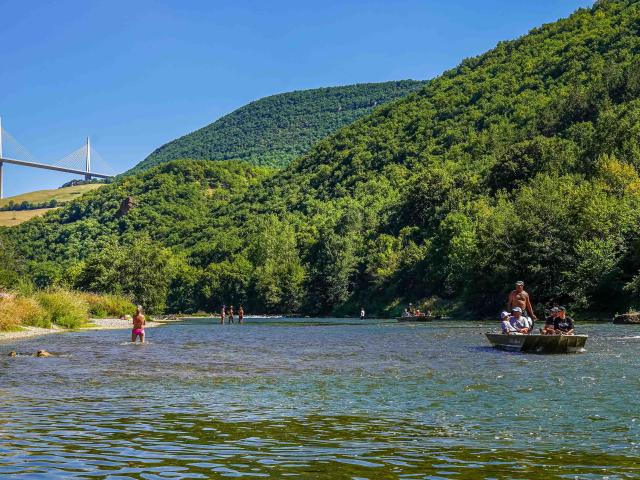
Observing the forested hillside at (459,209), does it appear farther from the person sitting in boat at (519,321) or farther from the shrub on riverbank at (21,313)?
the shrub on riverbank at (21,313)

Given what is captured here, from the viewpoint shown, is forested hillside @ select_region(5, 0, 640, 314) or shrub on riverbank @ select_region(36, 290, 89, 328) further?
forested hillside @ select_region(5, 0, 640, 314)

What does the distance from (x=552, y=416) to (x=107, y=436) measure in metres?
9.35

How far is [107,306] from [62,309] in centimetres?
2237

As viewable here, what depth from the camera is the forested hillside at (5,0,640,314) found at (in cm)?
8294

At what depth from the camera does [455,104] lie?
6604 inches

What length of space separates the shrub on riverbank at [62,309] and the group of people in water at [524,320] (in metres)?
38.3

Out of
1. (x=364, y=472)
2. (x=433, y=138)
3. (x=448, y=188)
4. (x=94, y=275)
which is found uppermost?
(x=433, y=138)

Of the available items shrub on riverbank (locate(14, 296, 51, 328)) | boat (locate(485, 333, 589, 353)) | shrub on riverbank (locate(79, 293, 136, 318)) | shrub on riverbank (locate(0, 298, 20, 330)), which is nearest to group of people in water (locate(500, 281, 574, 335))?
boat (locate(485, 333, 589, 353))

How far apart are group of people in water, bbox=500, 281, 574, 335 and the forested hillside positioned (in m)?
32.4

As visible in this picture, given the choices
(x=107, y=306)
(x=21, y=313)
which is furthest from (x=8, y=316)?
(x=107, y=306)

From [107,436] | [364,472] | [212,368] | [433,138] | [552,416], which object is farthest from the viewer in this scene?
[433,138]

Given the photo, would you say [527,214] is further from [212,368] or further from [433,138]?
[433,138]

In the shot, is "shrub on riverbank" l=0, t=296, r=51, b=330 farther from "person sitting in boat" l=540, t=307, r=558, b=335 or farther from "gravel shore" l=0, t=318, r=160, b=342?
"person sitting in boat" l=540, t=307, r=558, b=335

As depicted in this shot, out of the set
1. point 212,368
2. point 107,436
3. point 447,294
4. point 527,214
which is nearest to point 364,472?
point 107,436
